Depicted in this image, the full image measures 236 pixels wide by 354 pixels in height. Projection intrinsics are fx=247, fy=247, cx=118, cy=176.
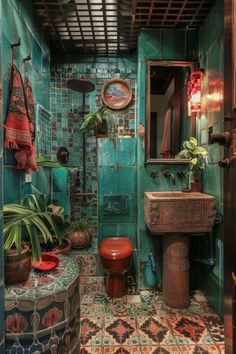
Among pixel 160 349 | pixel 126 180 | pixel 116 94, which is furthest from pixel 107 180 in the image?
pixel 160 349

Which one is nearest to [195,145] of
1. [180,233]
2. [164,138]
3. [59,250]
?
[164,138]

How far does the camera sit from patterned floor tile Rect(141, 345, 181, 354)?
163 cm

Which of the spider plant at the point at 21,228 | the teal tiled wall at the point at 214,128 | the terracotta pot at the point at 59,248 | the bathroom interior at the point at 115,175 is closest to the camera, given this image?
the spider plant at the point at 21,228

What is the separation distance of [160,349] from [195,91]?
2125mm

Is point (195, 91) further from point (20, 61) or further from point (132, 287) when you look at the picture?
point (132, 287)

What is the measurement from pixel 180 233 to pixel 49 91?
2198 mm

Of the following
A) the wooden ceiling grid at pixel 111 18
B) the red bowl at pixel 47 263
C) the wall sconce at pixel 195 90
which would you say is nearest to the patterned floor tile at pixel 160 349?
the red bowl at pixel 47 263

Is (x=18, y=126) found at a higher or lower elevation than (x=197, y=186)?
higher

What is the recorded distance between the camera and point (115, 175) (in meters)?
2.63

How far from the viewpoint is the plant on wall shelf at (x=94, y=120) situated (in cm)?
279

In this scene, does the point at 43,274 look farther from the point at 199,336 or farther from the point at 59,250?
the point at 199,336

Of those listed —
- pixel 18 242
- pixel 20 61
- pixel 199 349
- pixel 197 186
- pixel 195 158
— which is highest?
pixel 20 61

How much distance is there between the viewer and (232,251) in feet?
2.88

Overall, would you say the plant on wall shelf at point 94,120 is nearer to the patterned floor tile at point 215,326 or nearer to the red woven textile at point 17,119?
the red woven textile at point 17,119
